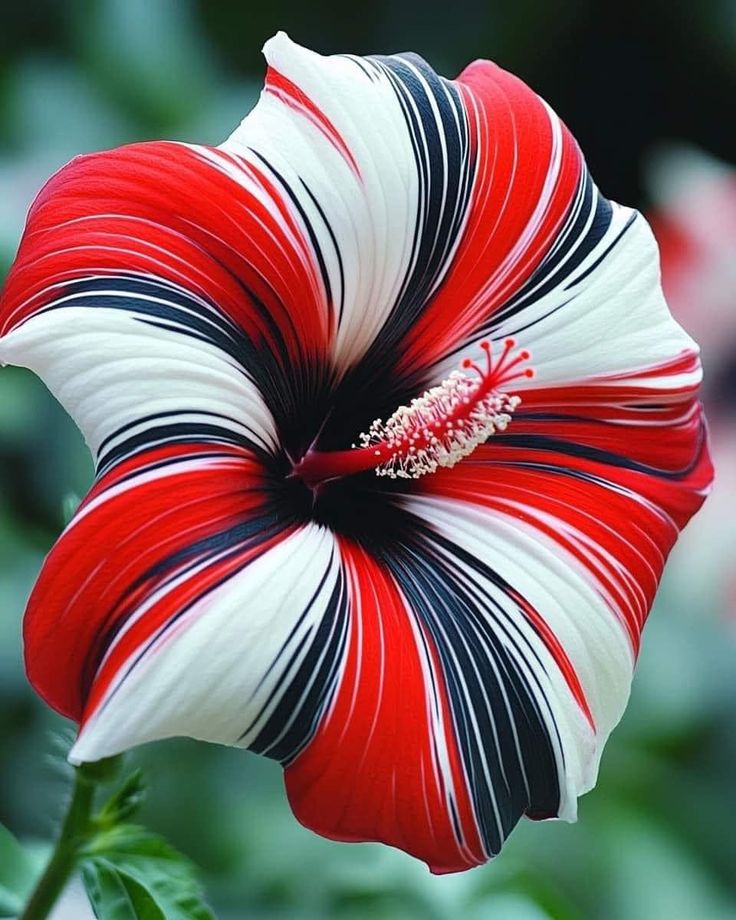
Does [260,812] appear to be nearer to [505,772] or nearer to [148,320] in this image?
[505,772]

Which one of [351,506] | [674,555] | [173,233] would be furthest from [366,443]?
[674,555]

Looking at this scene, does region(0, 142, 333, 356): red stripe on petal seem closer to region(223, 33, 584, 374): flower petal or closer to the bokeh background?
region(223, 33, 584, 374): flower petal

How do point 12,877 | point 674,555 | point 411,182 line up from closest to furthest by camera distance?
point 411,182
point 12,877
point 674,555

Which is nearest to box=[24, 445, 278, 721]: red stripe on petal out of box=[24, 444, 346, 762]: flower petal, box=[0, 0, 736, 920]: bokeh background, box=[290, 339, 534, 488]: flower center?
box=[24, 444, 346, 762]: flower petal

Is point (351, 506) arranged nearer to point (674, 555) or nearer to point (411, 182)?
point (411, 182)

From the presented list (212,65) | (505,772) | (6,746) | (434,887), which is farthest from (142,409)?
(212,65)

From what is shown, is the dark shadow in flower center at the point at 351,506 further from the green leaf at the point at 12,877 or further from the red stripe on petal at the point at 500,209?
the green leaf at the point at 12,877

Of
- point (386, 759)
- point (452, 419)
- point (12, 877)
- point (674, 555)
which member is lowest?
point (674, 555)
